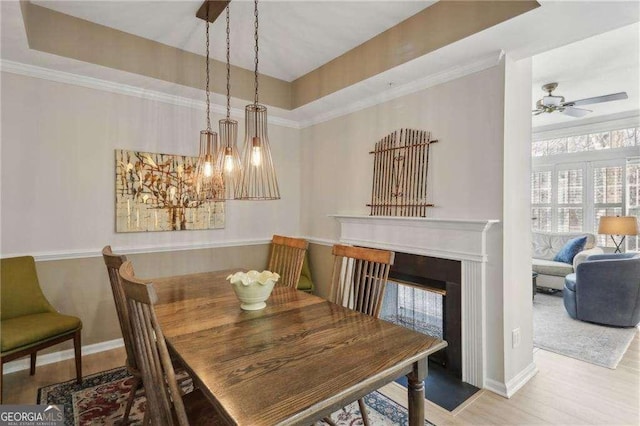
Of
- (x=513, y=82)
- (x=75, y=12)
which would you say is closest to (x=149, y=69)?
(x=75, y=12)

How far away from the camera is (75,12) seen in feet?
8.14

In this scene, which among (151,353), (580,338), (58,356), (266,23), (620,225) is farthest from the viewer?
(620,225)

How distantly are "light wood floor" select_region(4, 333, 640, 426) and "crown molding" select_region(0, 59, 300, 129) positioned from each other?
2.35 metres

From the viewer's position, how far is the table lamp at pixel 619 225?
440cm

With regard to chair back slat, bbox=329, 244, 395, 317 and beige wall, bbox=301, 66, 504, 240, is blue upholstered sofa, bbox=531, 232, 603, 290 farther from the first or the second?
chair back slat, bbox=329, 244, 395, 317

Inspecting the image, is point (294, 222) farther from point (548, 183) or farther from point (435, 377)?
point (548, 183)

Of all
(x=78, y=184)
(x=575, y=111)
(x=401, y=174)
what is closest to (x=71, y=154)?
(x=78, y=184)

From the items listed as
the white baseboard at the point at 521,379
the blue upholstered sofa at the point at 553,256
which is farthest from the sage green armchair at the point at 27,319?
the blue upholstered sofa at the point at 553,256

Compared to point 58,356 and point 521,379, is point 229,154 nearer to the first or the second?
point 58,356

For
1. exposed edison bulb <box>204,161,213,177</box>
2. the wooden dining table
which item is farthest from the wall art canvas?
the wooden dining table

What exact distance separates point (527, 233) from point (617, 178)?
12.7 ft

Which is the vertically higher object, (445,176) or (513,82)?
(513,82)

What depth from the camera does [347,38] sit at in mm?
2850

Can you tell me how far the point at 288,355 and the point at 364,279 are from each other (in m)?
0.85
